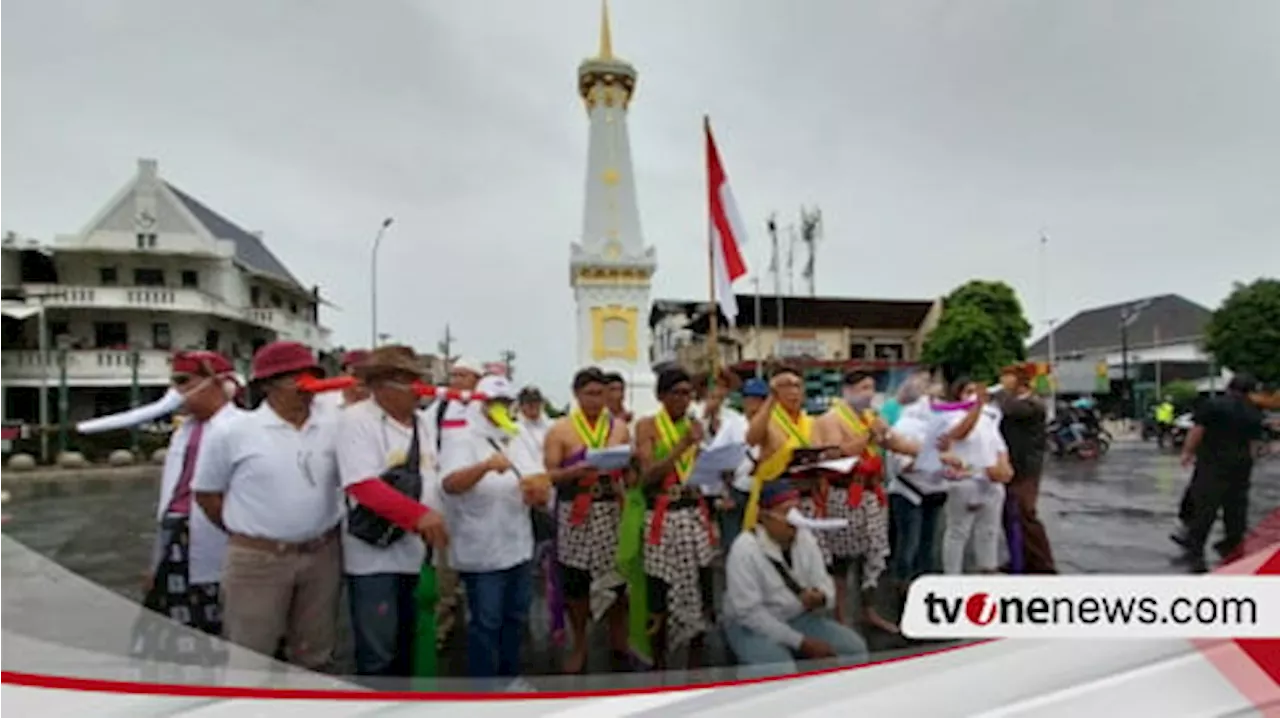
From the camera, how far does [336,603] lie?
173 cm

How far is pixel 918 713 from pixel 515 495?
1.16 m

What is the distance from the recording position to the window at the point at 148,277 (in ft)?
4.12

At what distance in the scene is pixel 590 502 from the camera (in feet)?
7.70

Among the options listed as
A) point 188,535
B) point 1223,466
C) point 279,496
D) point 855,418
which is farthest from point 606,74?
point 1223,466

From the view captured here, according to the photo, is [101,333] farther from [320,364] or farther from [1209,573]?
[1209,573]

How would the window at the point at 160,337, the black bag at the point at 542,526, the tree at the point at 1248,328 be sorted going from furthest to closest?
the black bag at the point at 542,526
the tree at the point at 1248,328
the window at the point at 160,337

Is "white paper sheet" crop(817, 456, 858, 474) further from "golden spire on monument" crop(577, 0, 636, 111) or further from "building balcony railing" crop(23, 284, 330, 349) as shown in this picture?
"building balcony railing" crop(23, 284, 330, 349)

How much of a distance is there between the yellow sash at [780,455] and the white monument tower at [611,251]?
449 millimetres

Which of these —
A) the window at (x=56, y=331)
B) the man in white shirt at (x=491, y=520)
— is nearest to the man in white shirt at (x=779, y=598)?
the man in white shirt at (x=491, y=520)

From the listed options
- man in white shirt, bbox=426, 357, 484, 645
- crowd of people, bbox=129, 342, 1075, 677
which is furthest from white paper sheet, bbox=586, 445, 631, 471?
man in white shirt, bbox=426, 357, 484, 645

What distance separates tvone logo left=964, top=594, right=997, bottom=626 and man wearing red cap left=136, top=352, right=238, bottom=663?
1.40 meters

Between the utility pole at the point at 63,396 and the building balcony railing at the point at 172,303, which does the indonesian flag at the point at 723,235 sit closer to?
the building balcony railing at the point at 172,303

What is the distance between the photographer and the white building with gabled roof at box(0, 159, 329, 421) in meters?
1.17

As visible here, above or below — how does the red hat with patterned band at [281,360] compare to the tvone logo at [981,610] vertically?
above
